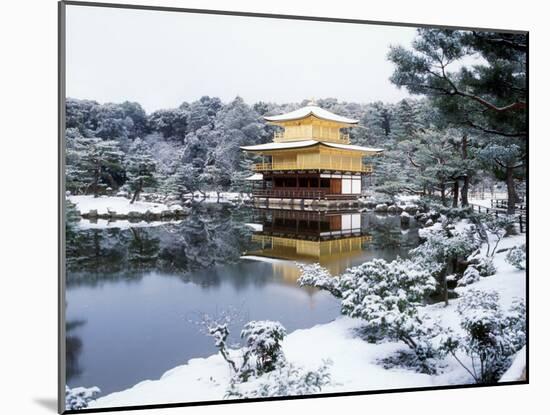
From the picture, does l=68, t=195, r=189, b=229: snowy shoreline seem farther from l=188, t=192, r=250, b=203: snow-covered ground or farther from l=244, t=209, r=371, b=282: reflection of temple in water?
l=244, t=209, r=371, b=282: reflection of temple in water

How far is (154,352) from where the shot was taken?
144 inches

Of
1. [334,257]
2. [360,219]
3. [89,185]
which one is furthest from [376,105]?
[89,185]

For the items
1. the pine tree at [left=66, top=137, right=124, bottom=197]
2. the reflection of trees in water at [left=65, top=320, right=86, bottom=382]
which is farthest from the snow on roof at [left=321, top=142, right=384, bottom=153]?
the reflection of trees in water at [left=65, top=320, right=86, bottom=382]

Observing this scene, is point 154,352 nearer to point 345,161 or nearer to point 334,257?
point 334,257

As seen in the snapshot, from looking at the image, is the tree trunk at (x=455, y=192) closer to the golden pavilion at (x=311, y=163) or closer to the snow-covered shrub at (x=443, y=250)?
the snow-covered shrub at (x=443, y=250)

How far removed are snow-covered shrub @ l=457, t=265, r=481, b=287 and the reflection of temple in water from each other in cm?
72

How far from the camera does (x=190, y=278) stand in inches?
149

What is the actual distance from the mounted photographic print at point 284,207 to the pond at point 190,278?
0.04 ft

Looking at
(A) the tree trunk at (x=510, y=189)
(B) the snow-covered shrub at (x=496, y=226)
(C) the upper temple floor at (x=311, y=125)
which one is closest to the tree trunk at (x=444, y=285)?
(B) the snow-covered shrub at (x=496, y=226)

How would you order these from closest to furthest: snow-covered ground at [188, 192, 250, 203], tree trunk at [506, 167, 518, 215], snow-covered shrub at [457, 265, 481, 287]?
snow-covered ground at [188, 192, 250, 203] → snow-covered shrub at [457, 265, 481, 287] → tree trunk at [506, 167, 518, 215]

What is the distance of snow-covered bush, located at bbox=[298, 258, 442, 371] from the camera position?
398 centimetres

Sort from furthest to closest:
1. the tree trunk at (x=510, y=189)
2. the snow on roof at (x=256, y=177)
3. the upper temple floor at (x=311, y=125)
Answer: the tree trunk at (x=510, y=189), the snow on roof at (x=256, y=177), the upper temple floor at (x=311, y=125)

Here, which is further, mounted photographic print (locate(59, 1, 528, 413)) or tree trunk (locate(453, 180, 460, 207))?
tree trunk (locate(453, 180, 460, 207))

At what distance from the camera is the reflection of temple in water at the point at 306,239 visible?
3.99 m
